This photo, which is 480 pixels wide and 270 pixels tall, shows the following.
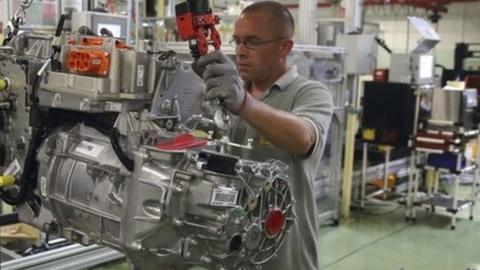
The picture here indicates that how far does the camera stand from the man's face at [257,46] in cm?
187

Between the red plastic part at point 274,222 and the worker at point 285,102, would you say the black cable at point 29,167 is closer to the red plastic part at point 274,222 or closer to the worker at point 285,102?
the worker at point 285,102

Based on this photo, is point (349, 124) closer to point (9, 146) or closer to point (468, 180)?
point (468, 180)

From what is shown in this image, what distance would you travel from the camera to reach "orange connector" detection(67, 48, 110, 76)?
1.57 m

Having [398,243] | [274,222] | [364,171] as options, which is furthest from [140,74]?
[364,171]

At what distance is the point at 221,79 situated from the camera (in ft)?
4.55

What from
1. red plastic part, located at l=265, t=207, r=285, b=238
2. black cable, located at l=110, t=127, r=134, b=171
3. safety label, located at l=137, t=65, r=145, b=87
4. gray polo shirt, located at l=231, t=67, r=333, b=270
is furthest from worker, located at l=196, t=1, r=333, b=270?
black cable, located at l=110, t=127, r=134, b=171

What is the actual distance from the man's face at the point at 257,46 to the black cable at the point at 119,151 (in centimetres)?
55

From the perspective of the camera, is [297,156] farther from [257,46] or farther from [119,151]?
[119,151]

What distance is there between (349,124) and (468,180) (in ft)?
9.64

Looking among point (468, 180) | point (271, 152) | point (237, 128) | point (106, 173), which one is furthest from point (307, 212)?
point (468, 180)

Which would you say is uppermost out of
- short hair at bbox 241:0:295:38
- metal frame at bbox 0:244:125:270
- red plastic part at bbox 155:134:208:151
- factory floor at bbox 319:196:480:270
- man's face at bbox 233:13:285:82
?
short hair at bbox 241:0:295:38

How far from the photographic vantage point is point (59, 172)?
174cm

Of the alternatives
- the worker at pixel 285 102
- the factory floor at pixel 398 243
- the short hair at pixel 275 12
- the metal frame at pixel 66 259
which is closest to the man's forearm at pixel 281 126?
the worker at pixel 285 102

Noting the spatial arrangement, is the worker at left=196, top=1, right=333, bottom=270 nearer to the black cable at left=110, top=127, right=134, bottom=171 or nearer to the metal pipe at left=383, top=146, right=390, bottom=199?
the black cable at left=110, top=127, right=134, bottom=171
